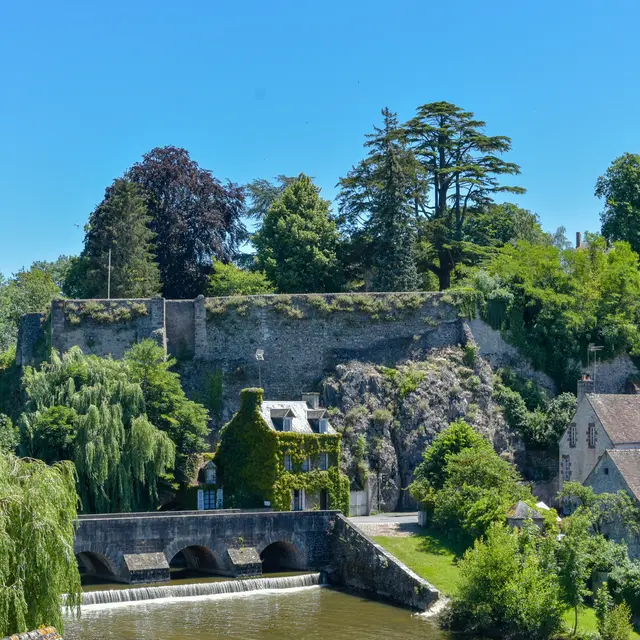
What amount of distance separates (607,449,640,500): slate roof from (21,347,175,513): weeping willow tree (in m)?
16.4

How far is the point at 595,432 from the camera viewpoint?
46.7 meters

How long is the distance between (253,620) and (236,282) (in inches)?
965

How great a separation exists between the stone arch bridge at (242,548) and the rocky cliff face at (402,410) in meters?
6.82

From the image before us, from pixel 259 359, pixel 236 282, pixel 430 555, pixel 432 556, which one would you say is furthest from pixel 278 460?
pixel 236 282

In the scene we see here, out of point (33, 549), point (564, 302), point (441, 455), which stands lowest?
point (33, 549)

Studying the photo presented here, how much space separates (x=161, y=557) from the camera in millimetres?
40406

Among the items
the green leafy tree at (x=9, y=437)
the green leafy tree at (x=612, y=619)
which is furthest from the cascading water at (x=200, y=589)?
the green leafy tree at (x=612, y=619)

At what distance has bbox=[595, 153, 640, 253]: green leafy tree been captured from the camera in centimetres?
6331

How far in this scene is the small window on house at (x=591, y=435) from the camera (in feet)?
153

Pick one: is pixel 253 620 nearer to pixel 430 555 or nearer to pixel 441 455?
pixel 430 555

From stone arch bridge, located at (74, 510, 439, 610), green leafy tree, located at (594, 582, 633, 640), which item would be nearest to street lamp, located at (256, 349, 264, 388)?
stone arch bridge, located at (74, 510, 439, 610)

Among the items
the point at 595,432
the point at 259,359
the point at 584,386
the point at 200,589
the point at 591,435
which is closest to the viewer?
the point at 200,589

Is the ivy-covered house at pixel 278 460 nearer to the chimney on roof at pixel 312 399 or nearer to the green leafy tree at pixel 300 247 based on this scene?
the chimney on roof at pixel 312 399

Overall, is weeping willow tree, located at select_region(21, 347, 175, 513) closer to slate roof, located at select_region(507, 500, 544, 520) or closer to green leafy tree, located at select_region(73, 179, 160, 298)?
green leafy tree, located at select_region(73, 179, 160, 298)
